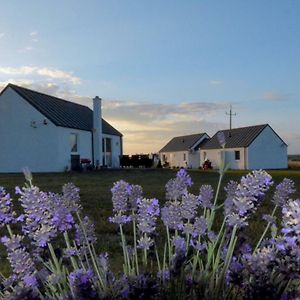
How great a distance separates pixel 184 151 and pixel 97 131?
85.2 ft

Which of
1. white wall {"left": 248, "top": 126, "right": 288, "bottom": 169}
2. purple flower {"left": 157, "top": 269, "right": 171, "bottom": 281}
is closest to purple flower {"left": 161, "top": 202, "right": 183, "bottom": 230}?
purple flower {"left": 157, "top": 269, "right": 171, "bottom": 281}

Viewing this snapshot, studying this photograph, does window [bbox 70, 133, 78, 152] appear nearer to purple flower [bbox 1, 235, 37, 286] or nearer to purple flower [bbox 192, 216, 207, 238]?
purple flower [bbox 192, 216, 207, 238]

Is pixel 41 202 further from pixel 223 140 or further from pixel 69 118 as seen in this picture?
pixel 69 118

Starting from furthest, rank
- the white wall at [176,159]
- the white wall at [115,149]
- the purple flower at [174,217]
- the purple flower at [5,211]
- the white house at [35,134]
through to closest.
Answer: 1. the white wall at [176,159]
2. the white wall at [115,149]
3. the white house at [35,134]
4. the purple flower at [174,217]
5. the purple flower at [5,211]

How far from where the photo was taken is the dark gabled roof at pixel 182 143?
189ft

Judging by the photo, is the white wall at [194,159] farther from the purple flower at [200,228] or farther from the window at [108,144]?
the purple flower at [200,228]

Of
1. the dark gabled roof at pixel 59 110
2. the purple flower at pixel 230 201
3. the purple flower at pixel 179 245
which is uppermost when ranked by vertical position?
the dark gabled roof at pixel 59 110

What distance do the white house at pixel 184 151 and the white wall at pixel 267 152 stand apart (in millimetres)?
10042

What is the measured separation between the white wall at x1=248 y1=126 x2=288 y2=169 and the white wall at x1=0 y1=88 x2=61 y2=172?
2284cm

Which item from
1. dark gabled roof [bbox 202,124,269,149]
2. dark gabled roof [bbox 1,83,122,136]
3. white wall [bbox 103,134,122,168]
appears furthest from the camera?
dark gabled roof [bbox 202,124,269,149]

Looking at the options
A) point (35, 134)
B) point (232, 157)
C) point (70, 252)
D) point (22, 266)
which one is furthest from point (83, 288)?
point (232, 157)

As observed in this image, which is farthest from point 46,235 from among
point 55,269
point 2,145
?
point 2,145

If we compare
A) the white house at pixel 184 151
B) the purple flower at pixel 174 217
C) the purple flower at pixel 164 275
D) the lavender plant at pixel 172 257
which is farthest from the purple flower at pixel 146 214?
the white house at pixel 184 151

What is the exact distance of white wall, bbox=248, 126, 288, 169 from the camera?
46531mm
